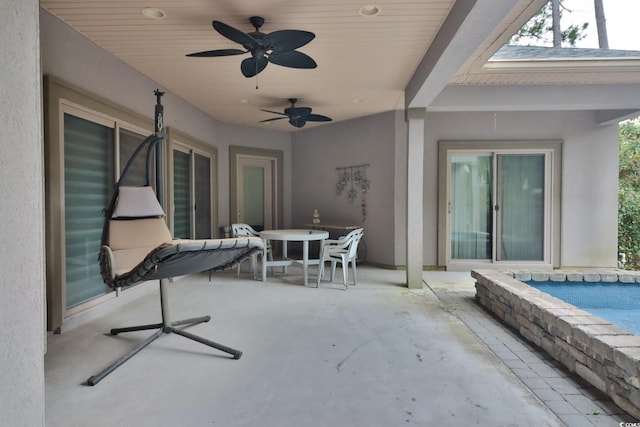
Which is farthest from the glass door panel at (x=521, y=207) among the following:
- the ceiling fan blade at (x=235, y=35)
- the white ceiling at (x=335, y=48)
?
the ceiling fan blade at (x=235, y=35)

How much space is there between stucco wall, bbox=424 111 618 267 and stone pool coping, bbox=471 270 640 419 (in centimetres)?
297

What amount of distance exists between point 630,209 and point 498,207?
2.78 meters

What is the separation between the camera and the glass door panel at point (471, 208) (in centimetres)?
574

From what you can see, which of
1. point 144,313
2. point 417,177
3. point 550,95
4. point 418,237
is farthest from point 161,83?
point 550,95

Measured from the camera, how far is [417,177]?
4.43 m

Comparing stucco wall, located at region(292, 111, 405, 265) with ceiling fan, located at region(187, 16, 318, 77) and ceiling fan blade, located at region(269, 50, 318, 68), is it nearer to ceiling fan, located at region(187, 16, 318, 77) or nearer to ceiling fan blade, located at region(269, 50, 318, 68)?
ceiling fan blade, located at region(269, 50, 318, 68)

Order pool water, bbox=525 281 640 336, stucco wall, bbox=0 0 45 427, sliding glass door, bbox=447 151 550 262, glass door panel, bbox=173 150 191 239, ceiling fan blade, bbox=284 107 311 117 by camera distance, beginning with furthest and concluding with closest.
A: 1. sliding glass door, bbox=447 151 550 262
2. glass door panel, bbox=173 150 191 239
3. ceiling fan blade, bbox=284 107 311 117
4. pool water, bbox=525 281 640 336
5. stucco wall, bbox=0 0 45 427

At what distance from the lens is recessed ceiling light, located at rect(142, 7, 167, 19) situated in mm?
2721

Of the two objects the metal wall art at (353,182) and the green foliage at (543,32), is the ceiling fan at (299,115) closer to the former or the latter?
the metal wall art at (353,182)

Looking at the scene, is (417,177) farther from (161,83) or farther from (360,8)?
(161,83)

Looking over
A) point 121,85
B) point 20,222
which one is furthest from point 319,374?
point 121,85

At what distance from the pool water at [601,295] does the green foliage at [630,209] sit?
317 centimetres

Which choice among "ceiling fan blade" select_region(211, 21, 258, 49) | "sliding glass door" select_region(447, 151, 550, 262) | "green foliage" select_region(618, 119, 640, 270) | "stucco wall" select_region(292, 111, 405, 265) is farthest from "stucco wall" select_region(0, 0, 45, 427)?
"green foliage" select_region(618, 119, 640, 270)

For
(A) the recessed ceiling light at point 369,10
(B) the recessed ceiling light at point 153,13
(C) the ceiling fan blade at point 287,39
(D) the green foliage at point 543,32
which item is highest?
(D) the green foliage at point 543,32
